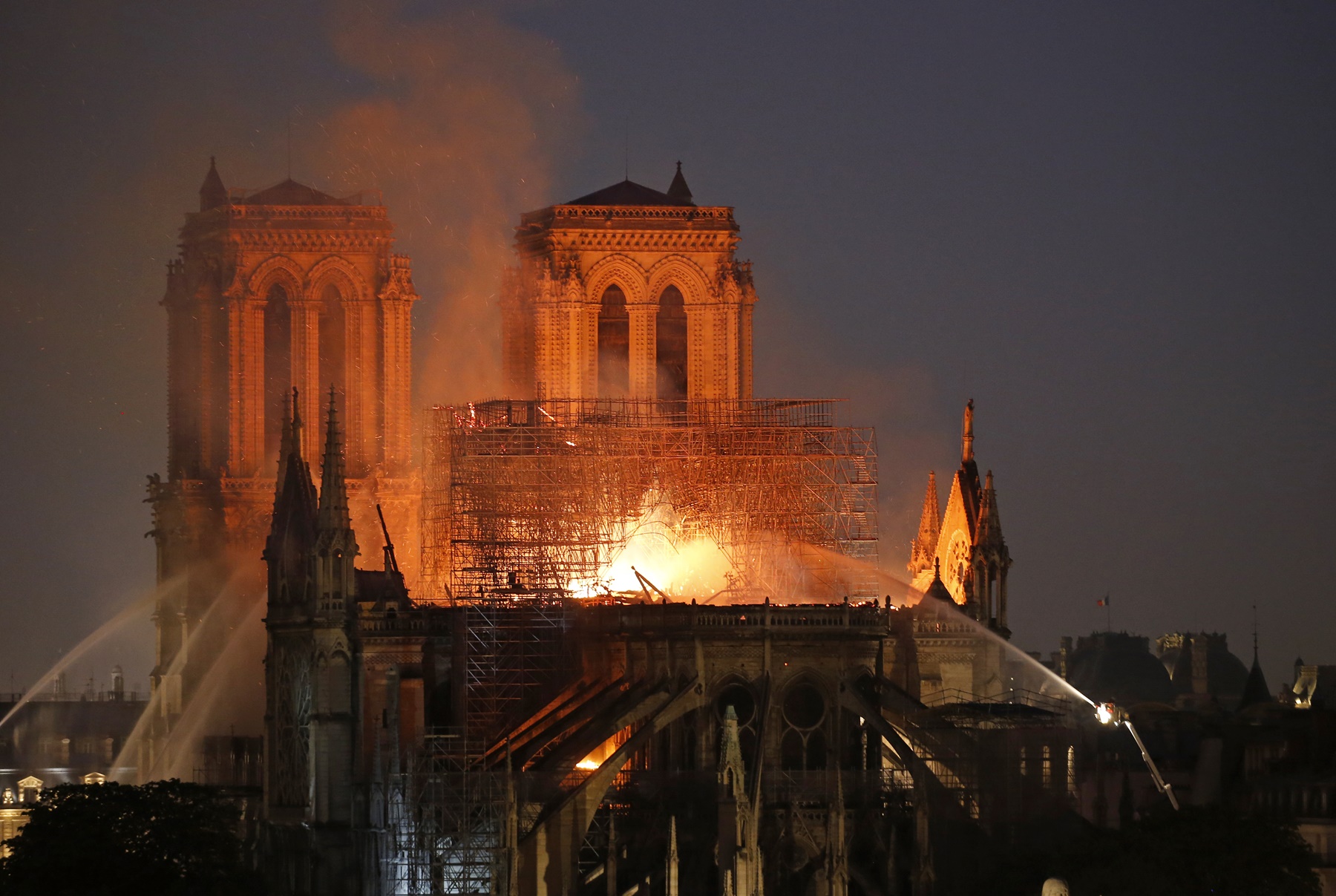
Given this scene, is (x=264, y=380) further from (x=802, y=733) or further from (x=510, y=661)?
(x=802, y=733)

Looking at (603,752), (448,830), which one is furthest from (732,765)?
(448,830)

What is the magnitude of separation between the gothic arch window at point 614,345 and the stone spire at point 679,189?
220 inches

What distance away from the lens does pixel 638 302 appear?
116125 millimetres

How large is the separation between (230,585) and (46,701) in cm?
4686

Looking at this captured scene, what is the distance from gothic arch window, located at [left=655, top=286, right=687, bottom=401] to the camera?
117 meters

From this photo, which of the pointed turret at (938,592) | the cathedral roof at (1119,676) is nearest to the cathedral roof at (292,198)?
the pointed turret at (938,592)

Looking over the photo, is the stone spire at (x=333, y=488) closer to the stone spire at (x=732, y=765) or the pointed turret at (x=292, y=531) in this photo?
the pointed turret at (x=292, y=531)

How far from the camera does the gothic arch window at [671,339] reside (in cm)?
11706

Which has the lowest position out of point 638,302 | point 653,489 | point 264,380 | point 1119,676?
point 1119,676

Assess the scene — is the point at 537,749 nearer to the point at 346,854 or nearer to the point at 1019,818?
the point at 346,854

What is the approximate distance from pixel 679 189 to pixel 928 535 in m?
15.1

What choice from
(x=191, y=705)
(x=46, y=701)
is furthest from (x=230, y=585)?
(x=46, y=701)

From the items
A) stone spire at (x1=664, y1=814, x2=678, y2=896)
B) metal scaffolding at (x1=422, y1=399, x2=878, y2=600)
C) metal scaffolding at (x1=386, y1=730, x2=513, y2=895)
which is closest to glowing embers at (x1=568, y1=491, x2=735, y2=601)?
metal scaffolding at (x1=422, y1=399, x2=878, y2=600)

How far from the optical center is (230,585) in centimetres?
12219
